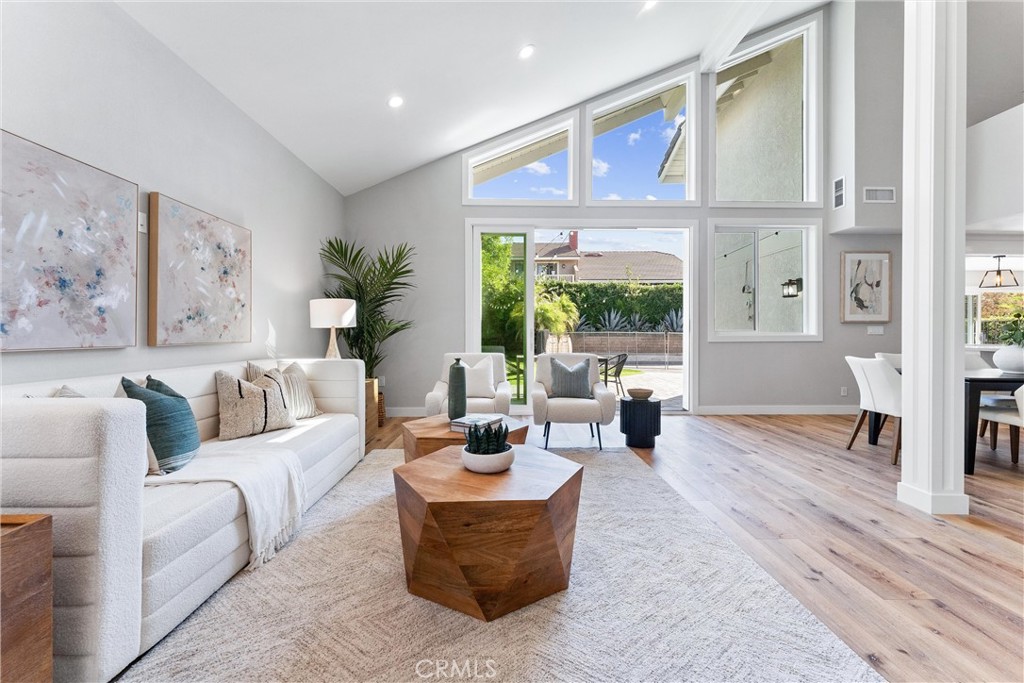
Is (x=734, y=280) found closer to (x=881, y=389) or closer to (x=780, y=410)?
(x=780, y=410)

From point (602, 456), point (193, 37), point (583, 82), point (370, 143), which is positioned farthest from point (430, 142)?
point (602, 456)

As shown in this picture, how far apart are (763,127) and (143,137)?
→ 6.53m

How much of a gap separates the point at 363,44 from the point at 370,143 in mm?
1446

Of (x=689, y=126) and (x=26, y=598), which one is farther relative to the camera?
(x=689, y=126)

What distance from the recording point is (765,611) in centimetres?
172

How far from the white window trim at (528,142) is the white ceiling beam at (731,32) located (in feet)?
5.36

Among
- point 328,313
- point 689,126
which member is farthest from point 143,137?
point 689,126

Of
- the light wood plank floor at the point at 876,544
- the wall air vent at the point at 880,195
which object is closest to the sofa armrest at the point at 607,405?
the light wood plank floor at the point at 876,544

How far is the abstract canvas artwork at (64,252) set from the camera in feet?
5.95

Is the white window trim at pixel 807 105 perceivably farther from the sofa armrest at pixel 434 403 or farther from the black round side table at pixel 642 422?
the sofa armrest at pixel 434 403

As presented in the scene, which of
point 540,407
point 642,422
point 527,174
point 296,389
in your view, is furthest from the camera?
point 527,174

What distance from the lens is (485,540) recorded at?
64.5 inches

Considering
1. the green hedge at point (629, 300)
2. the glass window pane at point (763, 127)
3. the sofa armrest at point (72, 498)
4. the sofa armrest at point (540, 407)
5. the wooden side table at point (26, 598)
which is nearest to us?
the wooden side table at point (26, 598)

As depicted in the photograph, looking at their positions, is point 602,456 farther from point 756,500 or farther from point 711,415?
point 711,415
